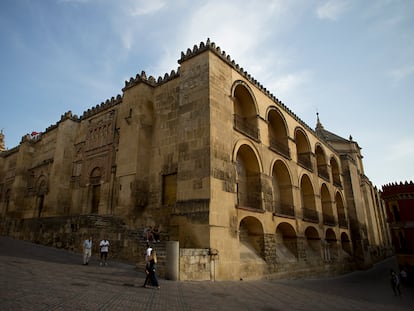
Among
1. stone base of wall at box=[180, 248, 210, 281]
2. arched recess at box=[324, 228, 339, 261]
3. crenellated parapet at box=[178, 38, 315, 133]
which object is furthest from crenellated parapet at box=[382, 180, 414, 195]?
stone base of wall at box=[180, 248, 210, 281]

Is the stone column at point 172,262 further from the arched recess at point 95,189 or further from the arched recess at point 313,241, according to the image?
the arched recess at point 313,241

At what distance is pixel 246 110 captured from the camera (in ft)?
53.1

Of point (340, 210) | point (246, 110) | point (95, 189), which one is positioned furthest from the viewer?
point (340, 210)

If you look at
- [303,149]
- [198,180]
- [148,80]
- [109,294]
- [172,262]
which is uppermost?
[148,80]

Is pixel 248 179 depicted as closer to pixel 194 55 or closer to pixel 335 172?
pixel 194 55

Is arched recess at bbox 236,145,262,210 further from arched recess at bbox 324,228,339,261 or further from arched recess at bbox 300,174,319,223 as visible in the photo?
arched recess at bbox 324,228,339,261

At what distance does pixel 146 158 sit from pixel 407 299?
13933mm

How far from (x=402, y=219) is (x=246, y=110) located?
13.6 meters

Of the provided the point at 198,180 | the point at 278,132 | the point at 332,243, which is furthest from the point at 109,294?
the point at 332,243

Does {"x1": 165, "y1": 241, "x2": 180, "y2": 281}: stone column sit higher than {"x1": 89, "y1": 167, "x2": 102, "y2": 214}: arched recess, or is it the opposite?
{"x1": 89, "y1": 167, "x2": 102, "y2": 214}: arched recess

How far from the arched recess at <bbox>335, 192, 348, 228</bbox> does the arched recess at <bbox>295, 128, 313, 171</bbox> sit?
21.8ft

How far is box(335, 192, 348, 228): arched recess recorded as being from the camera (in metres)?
25.2

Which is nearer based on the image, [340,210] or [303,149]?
[303,149]

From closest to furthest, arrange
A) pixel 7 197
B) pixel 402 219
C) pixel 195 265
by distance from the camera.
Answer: pixel 195 265 → pixel 402 219 → pixel 7 197
